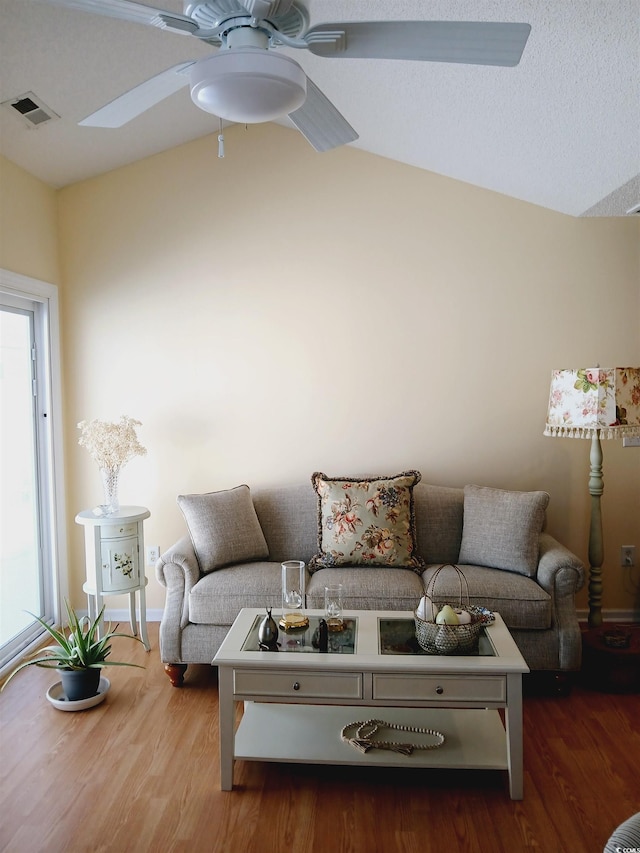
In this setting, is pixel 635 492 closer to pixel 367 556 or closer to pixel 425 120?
pixel 367 556

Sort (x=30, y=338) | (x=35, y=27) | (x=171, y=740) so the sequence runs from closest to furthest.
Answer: (x=35, y=27) < (x=171, y=740) < (x=30, y=338)

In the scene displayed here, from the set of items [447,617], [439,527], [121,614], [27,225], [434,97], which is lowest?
[121,614]

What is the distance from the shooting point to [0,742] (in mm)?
2838

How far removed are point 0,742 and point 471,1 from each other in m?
3.27

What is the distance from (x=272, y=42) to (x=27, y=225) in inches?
97.2

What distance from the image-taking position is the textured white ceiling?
2369 millimetres

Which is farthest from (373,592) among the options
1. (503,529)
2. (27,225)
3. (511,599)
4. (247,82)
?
(27,225)

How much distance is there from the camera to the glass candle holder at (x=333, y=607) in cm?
277

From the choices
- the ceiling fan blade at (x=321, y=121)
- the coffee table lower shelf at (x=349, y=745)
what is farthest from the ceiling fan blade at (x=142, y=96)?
the coffee table lower shelf at (x=349, y=745)

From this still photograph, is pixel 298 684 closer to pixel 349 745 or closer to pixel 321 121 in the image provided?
pixel 349 745

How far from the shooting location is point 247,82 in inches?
62.7

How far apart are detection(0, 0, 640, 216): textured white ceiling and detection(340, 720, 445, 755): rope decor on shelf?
2429mm

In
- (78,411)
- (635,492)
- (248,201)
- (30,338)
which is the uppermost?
(248,201)

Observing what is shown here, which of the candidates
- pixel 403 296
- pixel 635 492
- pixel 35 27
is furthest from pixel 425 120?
pixel 635 492
